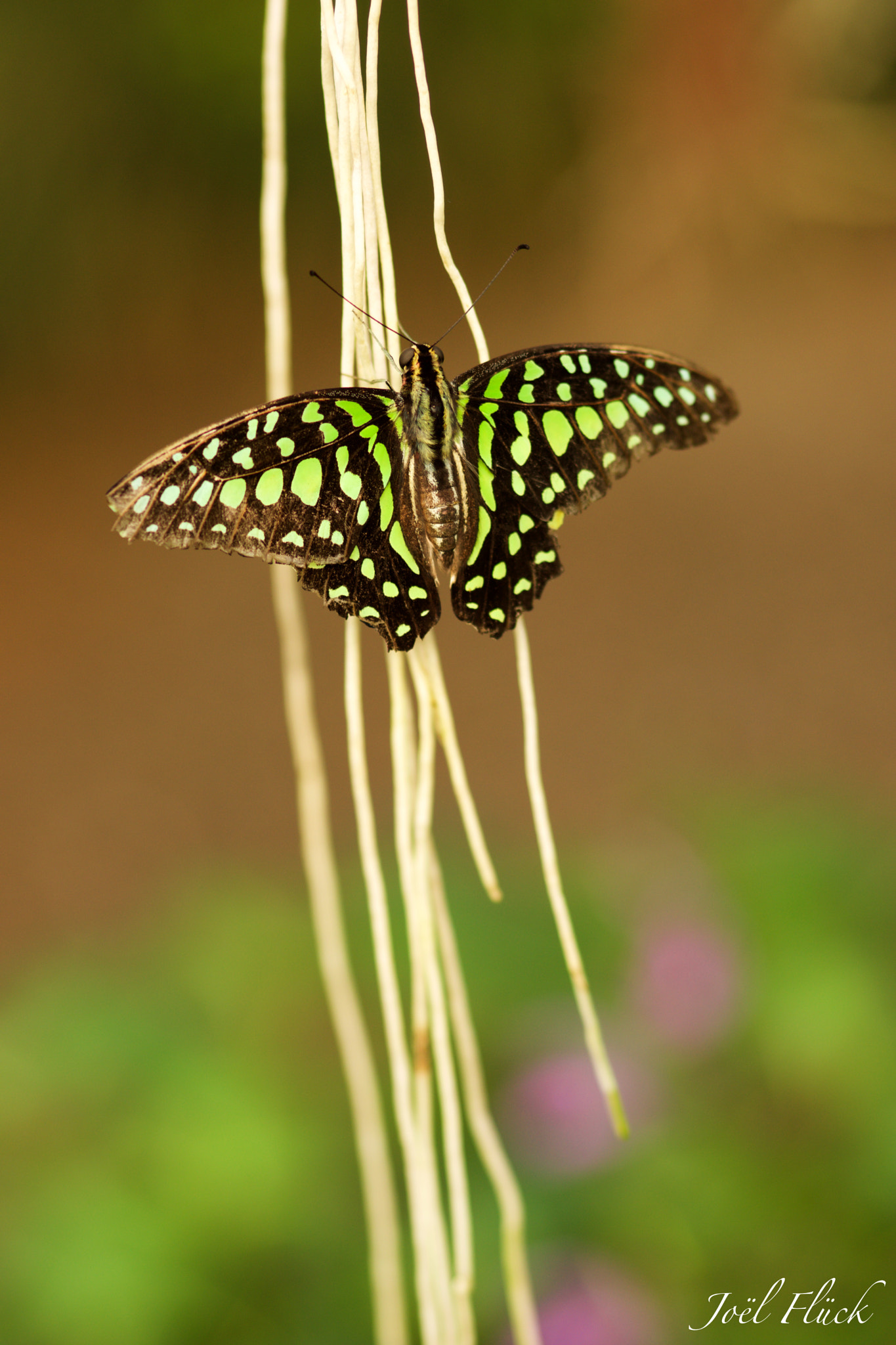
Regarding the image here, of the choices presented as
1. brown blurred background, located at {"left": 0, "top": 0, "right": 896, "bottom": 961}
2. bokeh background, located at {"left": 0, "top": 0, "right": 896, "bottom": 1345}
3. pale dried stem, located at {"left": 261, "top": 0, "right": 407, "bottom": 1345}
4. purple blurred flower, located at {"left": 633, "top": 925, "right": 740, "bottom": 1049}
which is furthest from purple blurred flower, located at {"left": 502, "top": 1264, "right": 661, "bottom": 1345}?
brown blurred background, located at {"left": 0, "top": 0, "right": 896, "bottom": 961}

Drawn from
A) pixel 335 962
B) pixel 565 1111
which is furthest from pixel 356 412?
pixel 565 1111

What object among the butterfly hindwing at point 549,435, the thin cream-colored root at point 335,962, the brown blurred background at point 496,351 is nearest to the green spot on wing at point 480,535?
the butterfly hindwing at point 549,435

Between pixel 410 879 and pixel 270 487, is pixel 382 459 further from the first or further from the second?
pixel 410 879

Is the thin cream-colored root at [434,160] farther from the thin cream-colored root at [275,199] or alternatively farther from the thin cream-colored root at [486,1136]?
the thin cream-colored root at [486,1136]

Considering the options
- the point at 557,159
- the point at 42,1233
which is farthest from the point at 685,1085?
the point at 557,159

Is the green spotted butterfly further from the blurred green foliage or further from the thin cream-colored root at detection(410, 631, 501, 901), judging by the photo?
the blurred green foliage

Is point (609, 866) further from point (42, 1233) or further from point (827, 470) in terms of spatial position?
point (827, 470)

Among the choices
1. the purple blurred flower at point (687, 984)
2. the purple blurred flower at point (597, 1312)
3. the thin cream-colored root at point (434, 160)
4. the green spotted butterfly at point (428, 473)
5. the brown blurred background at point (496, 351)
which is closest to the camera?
the thin cream-colored root at point (434, 160)
